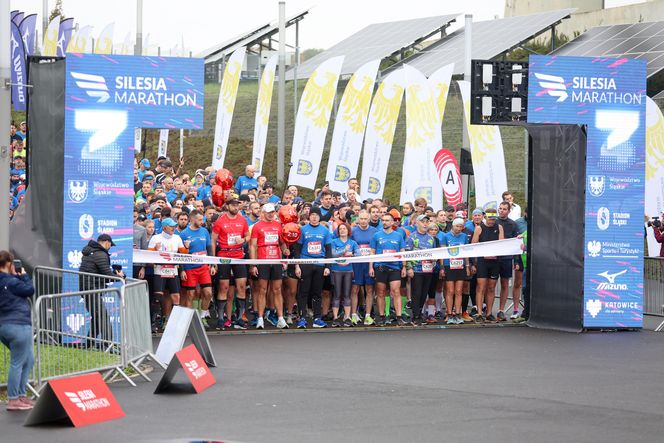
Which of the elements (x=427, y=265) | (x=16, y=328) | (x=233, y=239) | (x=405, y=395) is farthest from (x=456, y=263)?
(x=16, y=328)

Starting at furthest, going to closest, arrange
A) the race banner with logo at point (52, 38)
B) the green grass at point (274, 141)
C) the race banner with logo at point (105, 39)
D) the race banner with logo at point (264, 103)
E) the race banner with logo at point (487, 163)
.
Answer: the green grass at point (274, 141) → the race banner with logo at point (52, 38) → the race banner with logo at point (105, 39) → the race banner with logo at point (264, 103) → the race banner with logo at point (487, 163)

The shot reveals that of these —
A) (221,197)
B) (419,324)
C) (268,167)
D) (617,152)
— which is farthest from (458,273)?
(268,167)

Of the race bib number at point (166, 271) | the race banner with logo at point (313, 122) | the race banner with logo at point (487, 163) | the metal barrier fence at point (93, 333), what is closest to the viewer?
the metal barrier fence at point (93, 333)

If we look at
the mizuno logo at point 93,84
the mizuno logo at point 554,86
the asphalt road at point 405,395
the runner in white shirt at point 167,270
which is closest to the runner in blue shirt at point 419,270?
the asphalt road at point 405,395

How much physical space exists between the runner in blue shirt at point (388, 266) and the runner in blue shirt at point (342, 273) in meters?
0.40

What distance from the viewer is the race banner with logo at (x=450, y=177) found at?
25203 mm

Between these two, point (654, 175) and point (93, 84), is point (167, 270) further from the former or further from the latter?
point (654, 175)

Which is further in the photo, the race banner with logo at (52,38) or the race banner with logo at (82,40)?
the race banner with logo at (52,38)

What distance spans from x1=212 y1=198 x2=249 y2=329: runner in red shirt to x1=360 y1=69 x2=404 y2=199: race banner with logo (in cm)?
973

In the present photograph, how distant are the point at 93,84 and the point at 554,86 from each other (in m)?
7.16

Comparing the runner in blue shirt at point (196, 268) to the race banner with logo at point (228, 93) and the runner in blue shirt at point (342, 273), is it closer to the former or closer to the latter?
the runner in blue shirt at point (342, 273)

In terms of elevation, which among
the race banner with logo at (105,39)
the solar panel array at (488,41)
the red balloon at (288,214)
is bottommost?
the red balloon at (288,214)

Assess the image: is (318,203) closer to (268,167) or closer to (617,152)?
(617,152)

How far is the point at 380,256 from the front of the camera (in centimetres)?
1891
